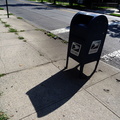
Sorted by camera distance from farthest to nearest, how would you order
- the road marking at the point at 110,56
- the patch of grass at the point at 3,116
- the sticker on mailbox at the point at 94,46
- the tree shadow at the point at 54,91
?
the road marking at the point at 110,56
the sticker on mailbox at the point at 94,46
the tree shadow at the point at 54,91
the patch of grass at the point at 3,116

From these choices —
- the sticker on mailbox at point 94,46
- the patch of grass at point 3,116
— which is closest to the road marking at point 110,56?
the sticker on mailbox at point 94,46

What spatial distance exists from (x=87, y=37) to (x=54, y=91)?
53.9 inches

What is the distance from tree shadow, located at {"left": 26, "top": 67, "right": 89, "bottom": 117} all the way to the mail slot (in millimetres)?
529

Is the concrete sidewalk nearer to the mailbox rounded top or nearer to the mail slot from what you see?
the mail slot

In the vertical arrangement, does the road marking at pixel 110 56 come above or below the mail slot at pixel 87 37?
below

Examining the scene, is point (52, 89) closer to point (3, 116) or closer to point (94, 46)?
point (3, 116)

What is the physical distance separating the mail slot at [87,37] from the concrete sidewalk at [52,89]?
593 mm

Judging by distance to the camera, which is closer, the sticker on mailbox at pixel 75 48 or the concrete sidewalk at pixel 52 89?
the concrete sidewalk at pixel 52 89

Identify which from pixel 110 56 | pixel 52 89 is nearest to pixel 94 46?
pixel 52 89

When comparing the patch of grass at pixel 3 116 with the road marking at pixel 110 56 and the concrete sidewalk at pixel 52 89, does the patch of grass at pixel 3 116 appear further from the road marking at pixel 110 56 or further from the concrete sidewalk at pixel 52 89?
the road marking at pixel 110 56

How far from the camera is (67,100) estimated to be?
2.69 m

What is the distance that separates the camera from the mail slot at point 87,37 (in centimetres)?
293

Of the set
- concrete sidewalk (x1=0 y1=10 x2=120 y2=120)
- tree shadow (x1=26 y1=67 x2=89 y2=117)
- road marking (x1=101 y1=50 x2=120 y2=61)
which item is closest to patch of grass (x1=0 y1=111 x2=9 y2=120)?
concrete sidewalk (x1=0 y1=10 x2=120 y2=120)

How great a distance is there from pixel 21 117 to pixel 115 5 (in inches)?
1285
